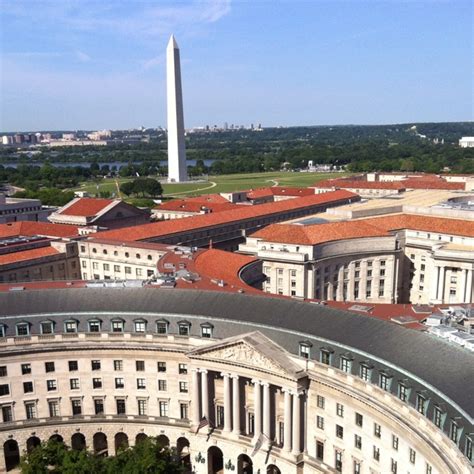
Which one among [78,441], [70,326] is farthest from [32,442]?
[70,326]

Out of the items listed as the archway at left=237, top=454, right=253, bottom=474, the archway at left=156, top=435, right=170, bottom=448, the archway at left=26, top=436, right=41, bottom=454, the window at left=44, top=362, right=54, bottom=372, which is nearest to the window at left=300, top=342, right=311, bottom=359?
the archway at left=237, top=454, right=253, bottom=474

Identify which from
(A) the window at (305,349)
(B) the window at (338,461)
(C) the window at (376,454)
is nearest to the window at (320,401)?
(A) the window at (305,349)

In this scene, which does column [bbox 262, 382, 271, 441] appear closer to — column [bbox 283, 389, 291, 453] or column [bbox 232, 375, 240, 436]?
column [bbox 283, 389, 291, 453]

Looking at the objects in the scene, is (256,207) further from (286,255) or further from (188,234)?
(286,255)

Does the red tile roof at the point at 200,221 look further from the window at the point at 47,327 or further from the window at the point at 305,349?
the window at the point at 305,349

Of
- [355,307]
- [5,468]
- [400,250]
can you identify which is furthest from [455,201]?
[5,468]
